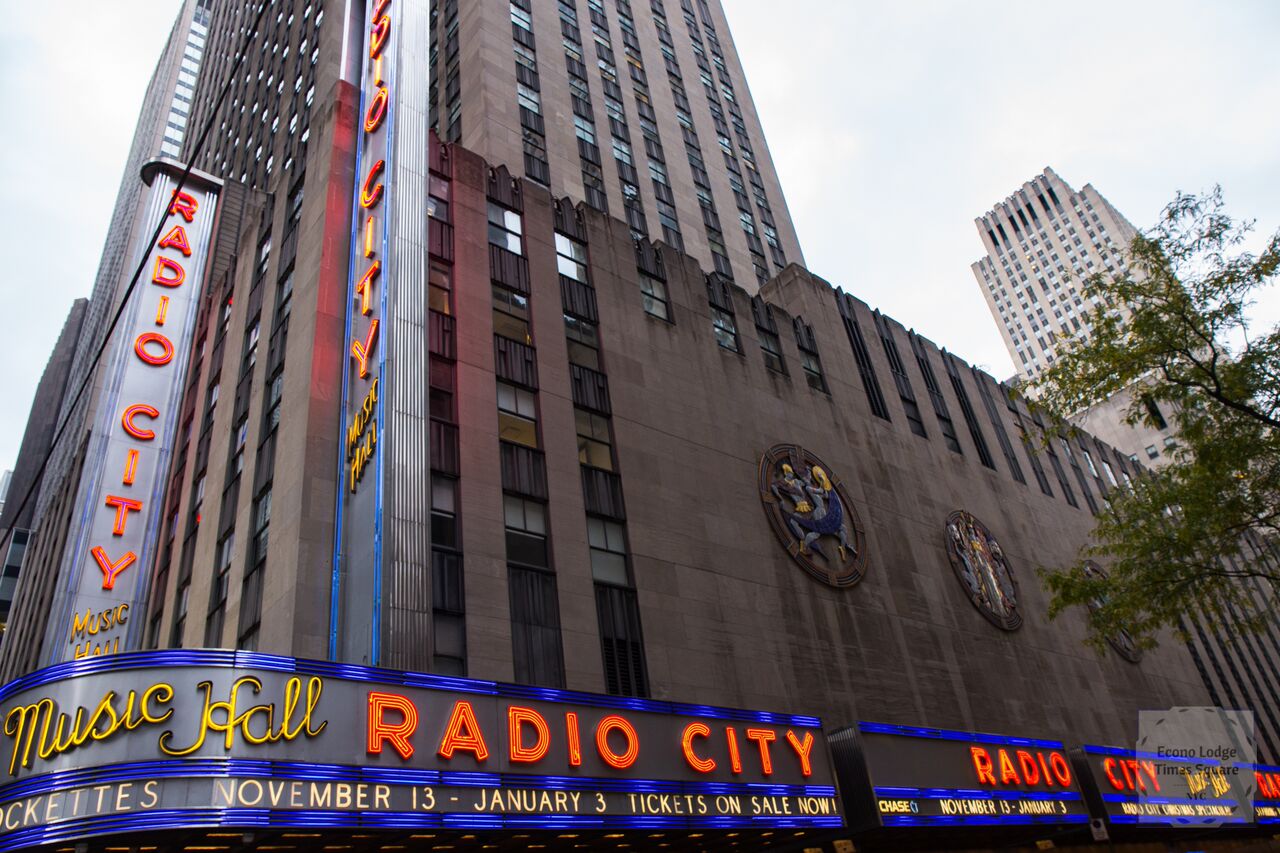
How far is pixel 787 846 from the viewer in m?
26.7

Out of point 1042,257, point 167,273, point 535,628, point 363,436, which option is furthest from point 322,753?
point 1042,257

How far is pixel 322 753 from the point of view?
56.6 feet

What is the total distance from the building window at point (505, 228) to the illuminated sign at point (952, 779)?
21126 millimetres

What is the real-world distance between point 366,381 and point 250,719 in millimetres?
12354

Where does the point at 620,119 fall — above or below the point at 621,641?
above

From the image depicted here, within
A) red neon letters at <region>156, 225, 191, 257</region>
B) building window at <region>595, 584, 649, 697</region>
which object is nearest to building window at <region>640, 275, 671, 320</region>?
building window at <region>595, 584, 649, 697</region>

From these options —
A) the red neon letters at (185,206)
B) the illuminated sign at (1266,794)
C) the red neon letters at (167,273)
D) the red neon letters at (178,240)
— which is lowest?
the illuminated sign at (1266,794)

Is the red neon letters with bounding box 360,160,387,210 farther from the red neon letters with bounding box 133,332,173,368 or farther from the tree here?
the tree

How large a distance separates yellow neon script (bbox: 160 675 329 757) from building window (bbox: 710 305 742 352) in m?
26.6

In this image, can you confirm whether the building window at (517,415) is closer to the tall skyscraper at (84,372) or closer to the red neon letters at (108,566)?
the red neon letters at (108,566)

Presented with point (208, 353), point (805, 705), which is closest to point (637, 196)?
point (208, 353)

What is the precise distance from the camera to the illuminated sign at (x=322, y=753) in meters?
15.5

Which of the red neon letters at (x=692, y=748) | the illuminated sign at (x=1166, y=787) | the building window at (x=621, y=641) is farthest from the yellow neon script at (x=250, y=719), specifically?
the illuminated sign at (x=1166, y=787)

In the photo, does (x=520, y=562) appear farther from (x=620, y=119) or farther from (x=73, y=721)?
(x=620, y=119)
